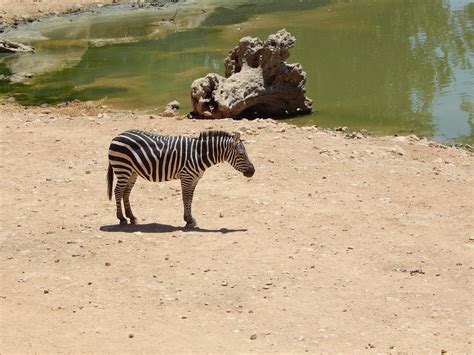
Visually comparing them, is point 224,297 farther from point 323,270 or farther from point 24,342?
point 24,342

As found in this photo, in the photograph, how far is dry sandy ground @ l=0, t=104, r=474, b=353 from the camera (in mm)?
7867

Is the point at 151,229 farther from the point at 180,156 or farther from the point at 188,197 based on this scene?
the point at 180,156

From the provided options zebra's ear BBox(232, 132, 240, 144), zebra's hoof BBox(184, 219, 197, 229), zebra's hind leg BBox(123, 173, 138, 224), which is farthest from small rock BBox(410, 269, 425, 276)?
zebra's hind leg BBox(123, 173, 138, 224)

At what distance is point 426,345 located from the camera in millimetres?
7570

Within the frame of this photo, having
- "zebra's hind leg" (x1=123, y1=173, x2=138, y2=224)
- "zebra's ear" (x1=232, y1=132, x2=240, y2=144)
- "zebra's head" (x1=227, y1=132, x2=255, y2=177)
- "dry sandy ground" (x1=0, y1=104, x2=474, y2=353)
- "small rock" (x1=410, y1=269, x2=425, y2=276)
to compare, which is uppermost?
"zebra's ear" (x1=232, y1=132, x2=240, y2=144)

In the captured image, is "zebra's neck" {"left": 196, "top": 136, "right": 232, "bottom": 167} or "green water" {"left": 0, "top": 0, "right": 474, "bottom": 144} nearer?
"zebra's neck" {"left": 196, "top": 136, "right": 232, "bottom": 167}

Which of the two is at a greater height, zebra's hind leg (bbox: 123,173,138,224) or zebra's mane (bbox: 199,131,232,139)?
zebra's mane (bbox: 199,131,232,139)

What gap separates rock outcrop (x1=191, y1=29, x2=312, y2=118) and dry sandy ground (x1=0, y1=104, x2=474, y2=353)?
12.6 ft

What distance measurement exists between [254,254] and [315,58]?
17.2 metres

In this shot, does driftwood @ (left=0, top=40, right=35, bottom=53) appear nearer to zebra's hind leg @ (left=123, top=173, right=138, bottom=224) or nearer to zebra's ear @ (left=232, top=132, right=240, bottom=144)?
zebra's hind leg @ (left=123, top=173, right=138, bottom=224)

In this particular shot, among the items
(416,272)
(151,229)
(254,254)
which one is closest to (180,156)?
(151,229)

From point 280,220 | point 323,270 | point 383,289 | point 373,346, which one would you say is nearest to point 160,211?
point 280,220

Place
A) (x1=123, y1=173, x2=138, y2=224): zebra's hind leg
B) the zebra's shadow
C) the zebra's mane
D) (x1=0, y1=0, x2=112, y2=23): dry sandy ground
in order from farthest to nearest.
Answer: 1. (x1=0, y1=0, x2=112, y2=23): dry sandy ground
2. (x1=123, y1=173, x2=138, y2=224): zebra's hind leg
3. the zebra's mane
4. the zebra's shadow

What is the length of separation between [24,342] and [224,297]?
2.18 metres
